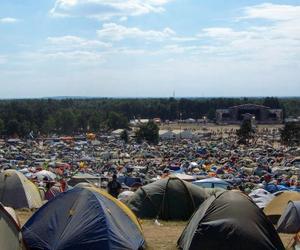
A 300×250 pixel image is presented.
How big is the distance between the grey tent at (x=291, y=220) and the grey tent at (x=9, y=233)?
5975mm

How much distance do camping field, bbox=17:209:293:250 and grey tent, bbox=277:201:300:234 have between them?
0.41 metres

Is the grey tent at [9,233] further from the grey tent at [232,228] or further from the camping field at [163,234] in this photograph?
the grey tent at [232,228]

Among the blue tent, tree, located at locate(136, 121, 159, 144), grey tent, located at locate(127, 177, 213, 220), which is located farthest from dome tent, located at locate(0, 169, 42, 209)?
tree, located at locate(136, 121, 159, 144)

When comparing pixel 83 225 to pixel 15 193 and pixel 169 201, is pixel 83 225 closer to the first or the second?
pixel 169 201

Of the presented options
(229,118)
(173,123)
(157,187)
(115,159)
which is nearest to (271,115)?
(229,118)

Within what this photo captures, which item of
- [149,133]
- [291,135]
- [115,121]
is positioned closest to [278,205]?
[291,135]

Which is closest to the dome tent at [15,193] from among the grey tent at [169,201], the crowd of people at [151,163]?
the grey tent at [169,201]

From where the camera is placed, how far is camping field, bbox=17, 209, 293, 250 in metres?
9.87

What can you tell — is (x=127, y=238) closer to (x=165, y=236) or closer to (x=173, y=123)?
(x=165, y=236)

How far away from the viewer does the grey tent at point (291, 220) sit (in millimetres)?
11430

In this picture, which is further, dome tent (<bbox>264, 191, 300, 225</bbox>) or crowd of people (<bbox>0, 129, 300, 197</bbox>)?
crowd of people (<bbox>0, 129, 300, 197</bbox>)

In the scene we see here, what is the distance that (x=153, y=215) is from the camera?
12867 millimetres

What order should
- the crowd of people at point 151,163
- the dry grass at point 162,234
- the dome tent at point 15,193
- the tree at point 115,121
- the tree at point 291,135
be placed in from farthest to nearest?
1. the tree at point 115,121
2. the tree at point 291,135
3. the crowd of people at point 151,163
4. the dome tent at point 15,193
5. the dry grass at point 162,234

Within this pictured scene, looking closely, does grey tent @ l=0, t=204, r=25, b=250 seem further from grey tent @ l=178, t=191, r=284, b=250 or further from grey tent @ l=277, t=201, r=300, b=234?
grey tent @ l=277, t=201, r=300, b=234
